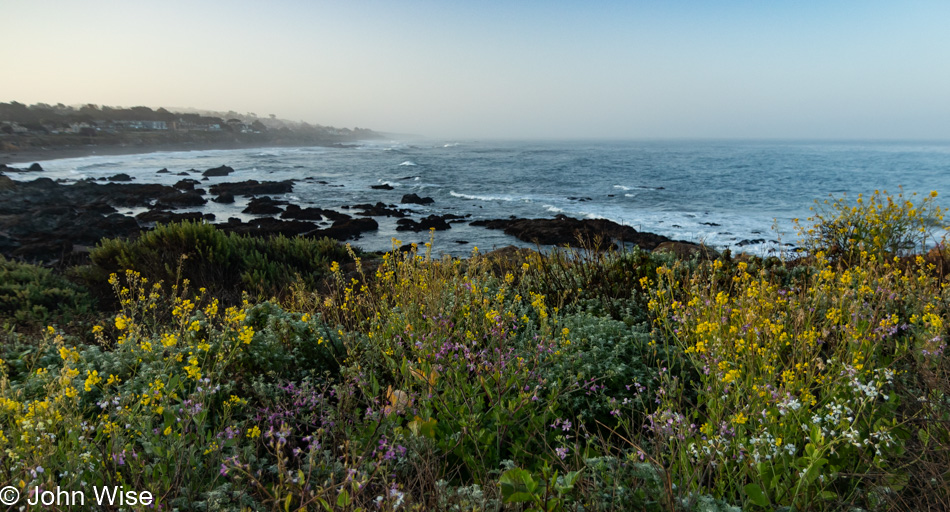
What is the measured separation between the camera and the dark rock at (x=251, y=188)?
104 ft

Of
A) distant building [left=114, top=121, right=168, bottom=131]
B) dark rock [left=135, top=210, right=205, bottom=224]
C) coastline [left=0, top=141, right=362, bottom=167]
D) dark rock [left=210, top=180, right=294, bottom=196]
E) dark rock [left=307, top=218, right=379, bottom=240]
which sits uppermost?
distant building [left=114, top=121, right=168, bottom=131]

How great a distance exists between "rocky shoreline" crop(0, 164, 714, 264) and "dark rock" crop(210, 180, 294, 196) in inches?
2.7

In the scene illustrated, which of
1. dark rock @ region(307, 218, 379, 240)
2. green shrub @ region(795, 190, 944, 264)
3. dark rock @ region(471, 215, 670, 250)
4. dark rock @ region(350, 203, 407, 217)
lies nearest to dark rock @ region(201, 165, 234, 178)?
dark rock @ region(350, 203, 407, 217)

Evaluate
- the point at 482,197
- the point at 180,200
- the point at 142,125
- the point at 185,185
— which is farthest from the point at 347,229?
the point at 142,125

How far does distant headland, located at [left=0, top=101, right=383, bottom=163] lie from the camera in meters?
58.3

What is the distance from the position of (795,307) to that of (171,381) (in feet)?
13.8

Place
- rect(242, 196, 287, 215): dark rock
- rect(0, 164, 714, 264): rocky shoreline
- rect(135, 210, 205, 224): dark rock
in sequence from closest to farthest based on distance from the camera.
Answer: rect(0, 164, 714, 264): rocky shoreline → rect(135, 210, 205, 224): dark rock → rect(242, 196, 287, 215): dark rock

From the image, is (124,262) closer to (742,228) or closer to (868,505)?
(868,505)

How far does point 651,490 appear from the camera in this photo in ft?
6.59

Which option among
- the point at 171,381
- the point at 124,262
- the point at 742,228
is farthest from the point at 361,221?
the point at 171,381

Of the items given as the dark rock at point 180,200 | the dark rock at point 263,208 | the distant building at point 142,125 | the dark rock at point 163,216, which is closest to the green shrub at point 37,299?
the dark rock at point 163,216

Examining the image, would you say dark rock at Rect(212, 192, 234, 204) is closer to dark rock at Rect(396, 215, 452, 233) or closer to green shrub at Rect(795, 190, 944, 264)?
dark rock at Rect(396, 215, 452, 233)

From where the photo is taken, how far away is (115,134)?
77.2 m

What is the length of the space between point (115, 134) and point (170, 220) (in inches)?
2913
